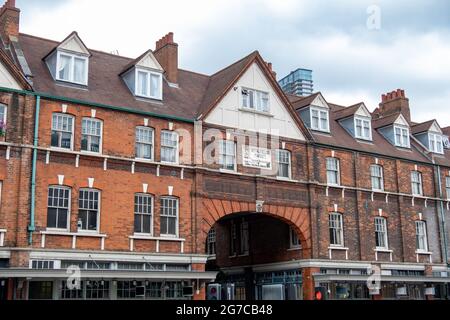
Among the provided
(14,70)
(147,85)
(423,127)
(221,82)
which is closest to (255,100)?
(221,82)

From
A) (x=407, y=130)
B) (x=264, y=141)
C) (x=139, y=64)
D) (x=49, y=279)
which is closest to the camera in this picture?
(x=49, y=279)

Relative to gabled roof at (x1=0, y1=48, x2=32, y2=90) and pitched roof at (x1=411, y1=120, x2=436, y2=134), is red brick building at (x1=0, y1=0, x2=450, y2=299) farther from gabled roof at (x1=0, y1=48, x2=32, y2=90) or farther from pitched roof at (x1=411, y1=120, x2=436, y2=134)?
pitched roof at (x1=411, y1=120, x2=436, y2=134)

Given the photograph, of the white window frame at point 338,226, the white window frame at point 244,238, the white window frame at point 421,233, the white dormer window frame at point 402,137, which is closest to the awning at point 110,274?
the white window frame at point 338,226

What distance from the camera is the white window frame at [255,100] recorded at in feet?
103

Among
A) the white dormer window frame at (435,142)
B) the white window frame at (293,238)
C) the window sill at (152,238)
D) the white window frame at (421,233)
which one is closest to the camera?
the window sill at (152,238)

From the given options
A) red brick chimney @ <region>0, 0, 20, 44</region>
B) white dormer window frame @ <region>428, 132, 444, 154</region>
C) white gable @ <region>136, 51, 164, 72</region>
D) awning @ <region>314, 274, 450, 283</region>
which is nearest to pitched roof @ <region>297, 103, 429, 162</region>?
white dormer window frame @ <region>428, 132, 444, 154</region>

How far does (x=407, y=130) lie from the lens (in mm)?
40125

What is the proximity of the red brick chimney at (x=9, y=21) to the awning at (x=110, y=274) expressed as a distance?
39.4ft

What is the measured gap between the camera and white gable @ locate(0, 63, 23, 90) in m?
24.1

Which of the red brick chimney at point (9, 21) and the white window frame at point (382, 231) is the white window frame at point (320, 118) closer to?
the white window frame at point (382, 231)

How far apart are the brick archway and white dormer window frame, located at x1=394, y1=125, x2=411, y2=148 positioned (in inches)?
444
